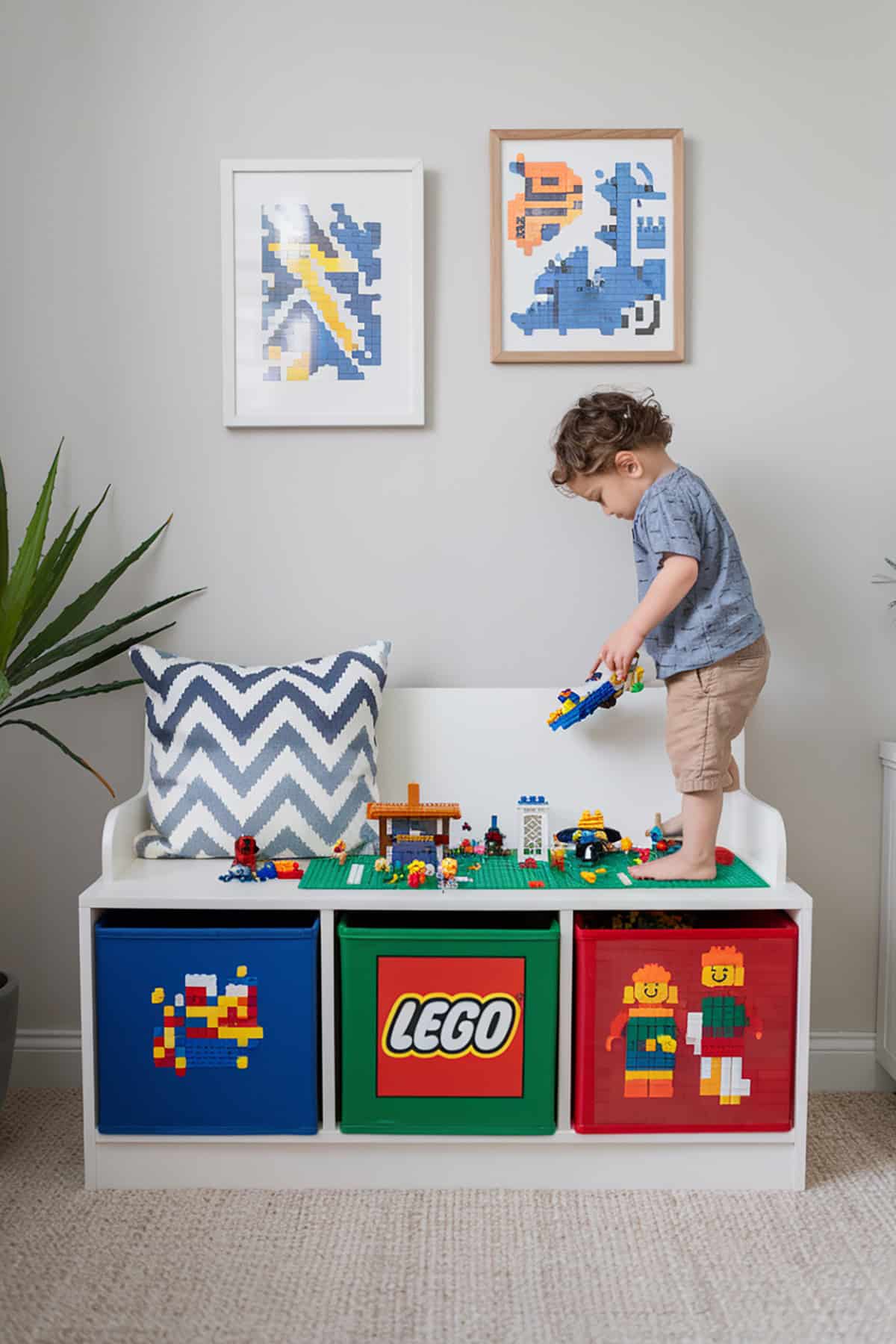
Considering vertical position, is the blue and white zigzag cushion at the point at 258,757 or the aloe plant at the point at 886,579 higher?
the aloe plant at the point at 886,579

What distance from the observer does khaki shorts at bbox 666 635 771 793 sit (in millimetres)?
1760

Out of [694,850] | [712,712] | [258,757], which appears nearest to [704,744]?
[712,712]

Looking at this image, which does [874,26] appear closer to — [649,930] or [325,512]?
[325,512]

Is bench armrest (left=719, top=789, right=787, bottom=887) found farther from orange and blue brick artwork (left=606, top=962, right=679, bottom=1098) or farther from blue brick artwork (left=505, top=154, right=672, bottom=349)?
blue brick artwork (left=505, top=154, right=672, bottom=349)

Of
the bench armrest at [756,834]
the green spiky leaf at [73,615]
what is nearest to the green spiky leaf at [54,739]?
the green spiky leaf at [73,615]

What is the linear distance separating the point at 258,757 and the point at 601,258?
1130mm

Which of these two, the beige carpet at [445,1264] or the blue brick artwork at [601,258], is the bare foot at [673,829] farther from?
the blue brick artwork at [601,258]

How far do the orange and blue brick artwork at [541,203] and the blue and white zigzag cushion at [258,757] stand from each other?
0.88 m

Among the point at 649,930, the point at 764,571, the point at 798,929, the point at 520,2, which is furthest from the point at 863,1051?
the point at 520,2

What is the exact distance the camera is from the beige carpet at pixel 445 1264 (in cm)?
137

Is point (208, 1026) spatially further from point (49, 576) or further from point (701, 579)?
point (701, 579)

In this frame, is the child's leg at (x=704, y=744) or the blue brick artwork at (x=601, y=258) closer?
the child's leg at (x=704, y=744)

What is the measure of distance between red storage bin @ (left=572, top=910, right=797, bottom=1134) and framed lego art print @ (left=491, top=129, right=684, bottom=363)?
3.57 ft

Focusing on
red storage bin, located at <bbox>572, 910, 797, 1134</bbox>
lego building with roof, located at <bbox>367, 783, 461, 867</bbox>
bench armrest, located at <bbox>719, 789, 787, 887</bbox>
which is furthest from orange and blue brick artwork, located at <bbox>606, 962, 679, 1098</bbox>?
lego building with roof, located at <bbox>367, 783, 461, 867</bbox>
